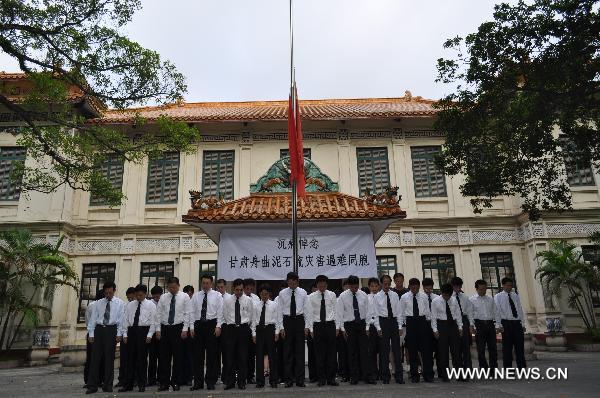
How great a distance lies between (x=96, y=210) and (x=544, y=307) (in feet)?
48.9

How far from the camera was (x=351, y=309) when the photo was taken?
6.74 metres

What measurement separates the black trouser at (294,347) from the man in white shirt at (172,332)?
1523mm

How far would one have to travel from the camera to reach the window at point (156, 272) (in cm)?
1437

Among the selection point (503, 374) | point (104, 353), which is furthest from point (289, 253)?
point (503, 374)

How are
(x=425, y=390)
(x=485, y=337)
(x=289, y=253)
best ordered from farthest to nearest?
(x=289, y=253)
(x=485, y=337)
(x=425, y=390)

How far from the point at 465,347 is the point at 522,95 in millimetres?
4545

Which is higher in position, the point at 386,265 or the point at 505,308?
the point at 386,265

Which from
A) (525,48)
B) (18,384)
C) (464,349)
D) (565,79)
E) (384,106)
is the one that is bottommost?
(18,384)

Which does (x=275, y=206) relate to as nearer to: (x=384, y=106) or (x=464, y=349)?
(x=464, y=349)

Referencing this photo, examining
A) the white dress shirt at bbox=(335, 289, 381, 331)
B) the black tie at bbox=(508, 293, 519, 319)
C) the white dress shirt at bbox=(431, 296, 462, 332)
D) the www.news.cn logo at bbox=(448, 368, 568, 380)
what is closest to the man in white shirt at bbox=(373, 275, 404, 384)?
the white dress shirt at bbox=(335, 289, 381, 331)

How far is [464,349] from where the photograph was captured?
690 centimetres

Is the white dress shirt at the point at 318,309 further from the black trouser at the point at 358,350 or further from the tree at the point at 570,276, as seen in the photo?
the tree at the point at 570,276

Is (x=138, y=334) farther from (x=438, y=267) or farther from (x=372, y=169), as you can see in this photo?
(x=372, y=169)

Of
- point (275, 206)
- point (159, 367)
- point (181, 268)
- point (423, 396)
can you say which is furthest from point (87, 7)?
point (423, 396)
